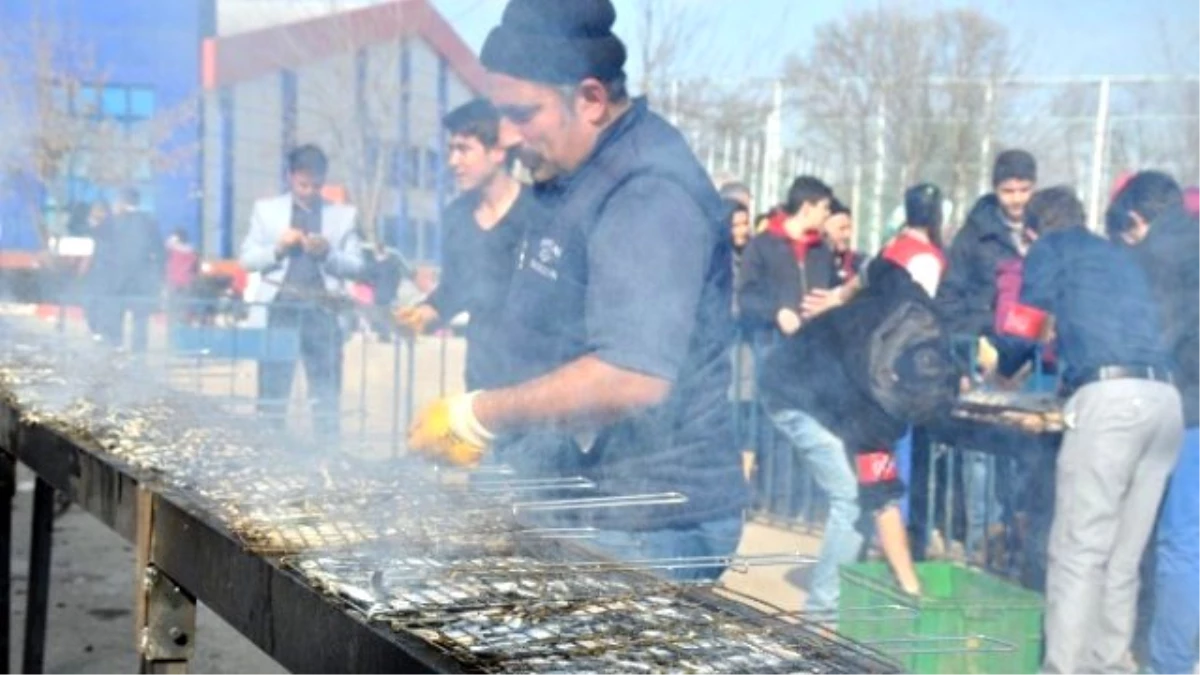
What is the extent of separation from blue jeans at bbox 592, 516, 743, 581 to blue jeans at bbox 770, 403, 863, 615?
7.62 ft

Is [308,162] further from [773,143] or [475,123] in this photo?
[773,143]

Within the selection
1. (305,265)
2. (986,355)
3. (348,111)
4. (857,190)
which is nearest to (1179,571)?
(986,355)

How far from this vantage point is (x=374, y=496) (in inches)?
80.5

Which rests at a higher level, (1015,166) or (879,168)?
(879,168)

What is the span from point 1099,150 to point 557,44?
14.6 feet

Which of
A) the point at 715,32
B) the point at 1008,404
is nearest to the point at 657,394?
Result: the point at 715,32

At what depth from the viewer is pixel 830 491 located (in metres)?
4.92

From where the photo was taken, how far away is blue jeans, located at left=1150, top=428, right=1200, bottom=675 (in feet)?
13.3

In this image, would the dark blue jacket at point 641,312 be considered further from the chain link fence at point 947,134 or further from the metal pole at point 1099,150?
the metal pole at point 1099,150

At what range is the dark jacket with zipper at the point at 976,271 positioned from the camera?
5.30 metres

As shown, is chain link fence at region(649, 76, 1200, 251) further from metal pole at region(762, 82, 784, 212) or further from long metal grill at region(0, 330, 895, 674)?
long metal grill at region(0, 330, 895, 674)

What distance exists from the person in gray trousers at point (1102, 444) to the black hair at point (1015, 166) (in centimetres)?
128

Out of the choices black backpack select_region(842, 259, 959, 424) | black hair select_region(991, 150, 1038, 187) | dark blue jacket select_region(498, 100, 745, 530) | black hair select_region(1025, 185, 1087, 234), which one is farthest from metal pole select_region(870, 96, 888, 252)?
dark blue jacket select_region(498, 100, 745, 530)

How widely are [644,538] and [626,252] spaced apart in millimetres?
492
